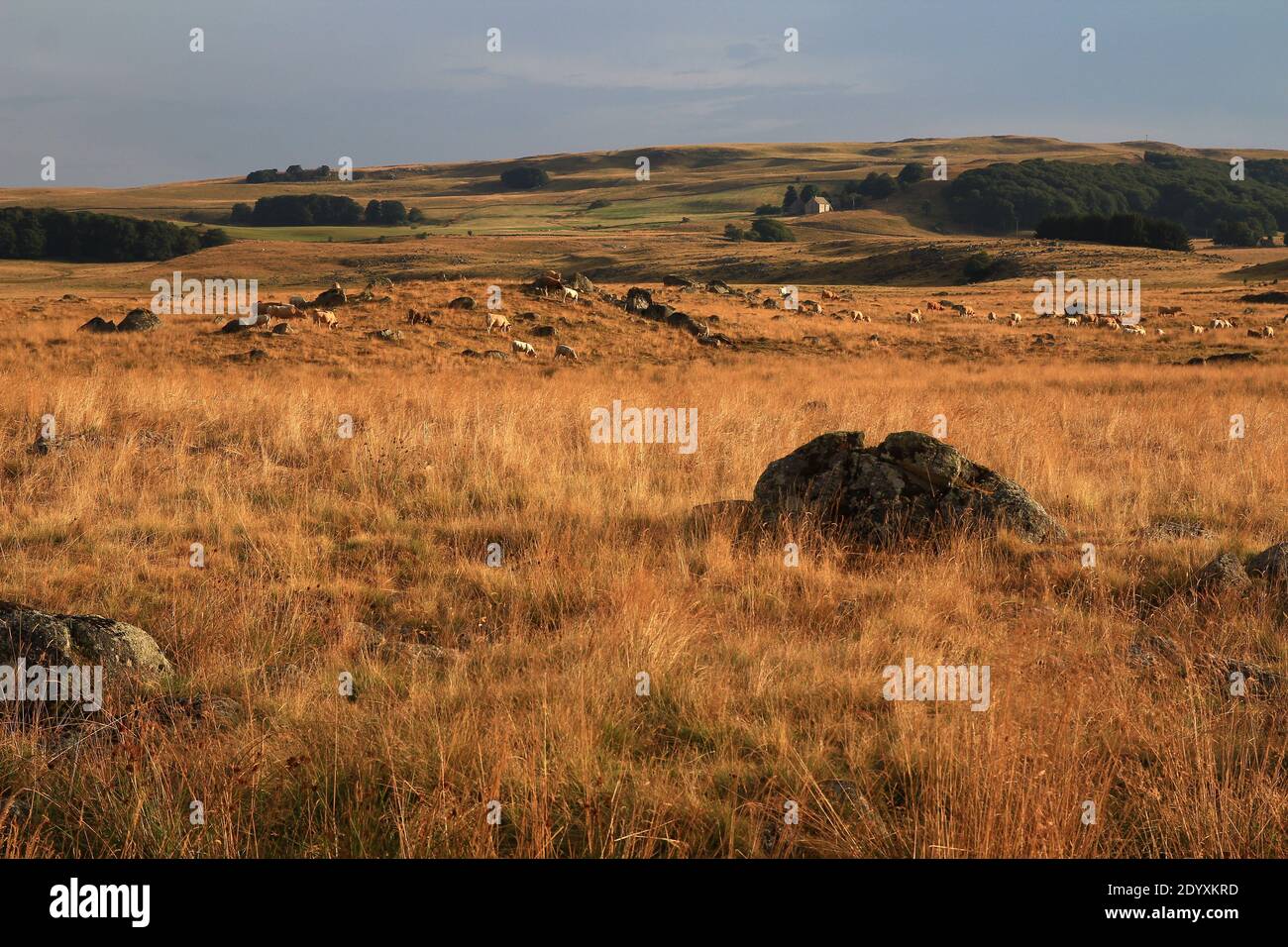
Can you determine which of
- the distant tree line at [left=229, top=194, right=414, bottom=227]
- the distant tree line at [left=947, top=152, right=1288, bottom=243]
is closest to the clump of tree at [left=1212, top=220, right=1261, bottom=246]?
the distant tree line at [left=947, top=152, right=1288, bottom=243]

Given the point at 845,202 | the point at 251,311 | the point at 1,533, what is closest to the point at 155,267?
the point at 251,311

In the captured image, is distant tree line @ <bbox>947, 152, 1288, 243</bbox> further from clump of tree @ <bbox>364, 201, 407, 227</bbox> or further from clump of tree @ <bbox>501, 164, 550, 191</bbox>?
clump of tree @ <bbox>501, 164, 550, 191</bbox>

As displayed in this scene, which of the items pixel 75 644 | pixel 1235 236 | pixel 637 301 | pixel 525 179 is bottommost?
pixel 75 644

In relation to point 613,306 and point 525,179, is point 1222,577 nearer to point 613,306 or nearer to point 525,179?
point 613,306

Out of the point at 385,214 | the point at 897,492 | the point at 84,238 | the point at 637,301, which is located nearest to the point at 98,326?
the point at 637,301

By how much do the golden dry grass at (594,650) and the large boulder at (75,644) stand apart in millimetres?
176

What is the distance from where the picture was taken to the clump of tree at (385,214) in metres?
141

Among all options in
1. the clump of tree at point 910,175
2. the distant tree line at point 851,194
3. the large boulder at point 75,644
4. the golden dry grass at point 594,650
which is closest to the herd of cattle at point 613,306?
the golden dry grass at point 594,650

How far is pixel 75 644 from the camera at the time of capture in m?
4.20

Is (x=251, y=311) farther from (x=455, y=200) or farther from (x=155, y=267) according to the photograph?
(x=455, y=200)

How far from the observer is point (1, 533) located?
637 cm

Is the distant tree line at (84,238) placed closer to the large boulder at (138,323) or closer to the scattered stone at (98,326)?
the scattered stone at (98,326)

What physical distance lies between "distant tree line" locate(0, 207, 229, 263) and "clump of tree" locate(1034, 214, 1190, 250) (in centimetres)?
9484

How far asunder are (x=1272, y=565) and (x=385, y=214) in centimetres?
14876
